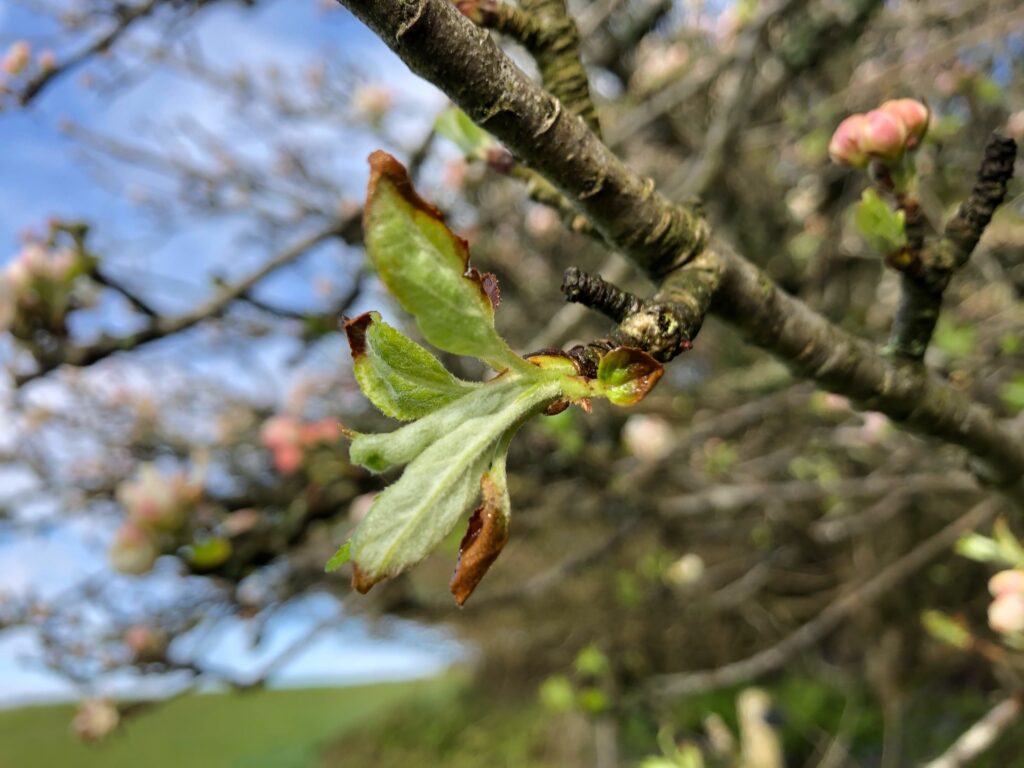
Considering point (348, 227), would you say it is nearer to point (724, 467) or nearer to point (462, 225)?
point (724, 467)

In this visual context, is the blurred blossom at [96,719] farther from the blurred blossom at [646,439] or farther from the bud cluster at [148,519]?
the blurred blossom at [646,439]

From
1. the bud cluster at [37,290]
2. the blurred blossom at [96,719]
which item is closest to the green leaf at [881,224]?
the bud cluster at [37,290]

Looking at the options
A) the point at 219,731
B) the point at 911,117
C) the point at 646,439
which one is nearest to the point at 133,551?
the point at 911,117

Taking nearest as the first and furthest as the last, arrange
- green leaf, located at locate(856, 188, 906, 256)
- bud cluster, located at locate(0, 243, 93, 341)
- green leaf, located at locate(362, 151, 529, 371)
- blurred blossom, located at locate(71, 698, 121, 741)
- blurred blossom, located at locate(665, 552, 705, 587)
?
1. green leaf, located at locate(362, 151, 529, 371)
2. green leaf, located at locate(856, 188, 906, 256)
3. bud cluster, located at locate(0, 243, 93, 341)
4. blurred blossom, located at locate(71, 698, 121, 741)
5. blurred blossom, located at locate(665, 552, 705, 587)

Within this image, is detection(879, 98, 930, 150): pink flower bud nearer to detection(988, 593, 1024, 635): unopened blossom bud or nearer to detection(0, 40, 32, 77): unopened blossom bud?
detection(988, 593, 1024, 635): unopened blossom bud

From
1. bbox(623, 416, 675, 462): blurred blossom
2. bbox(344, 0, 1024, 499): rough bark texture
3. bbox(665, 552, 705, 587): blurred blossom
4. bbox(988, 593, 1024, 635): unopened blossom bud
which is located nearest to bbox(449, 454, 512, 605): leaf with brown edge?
bbox(344, 0, 1024, 499): rough bark texture

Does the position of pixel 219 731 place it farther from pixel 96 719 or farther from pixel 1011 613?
pixel 1011 613

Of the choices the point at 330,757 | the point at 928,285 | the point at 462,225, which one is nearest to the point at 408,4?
the point at 928,285
